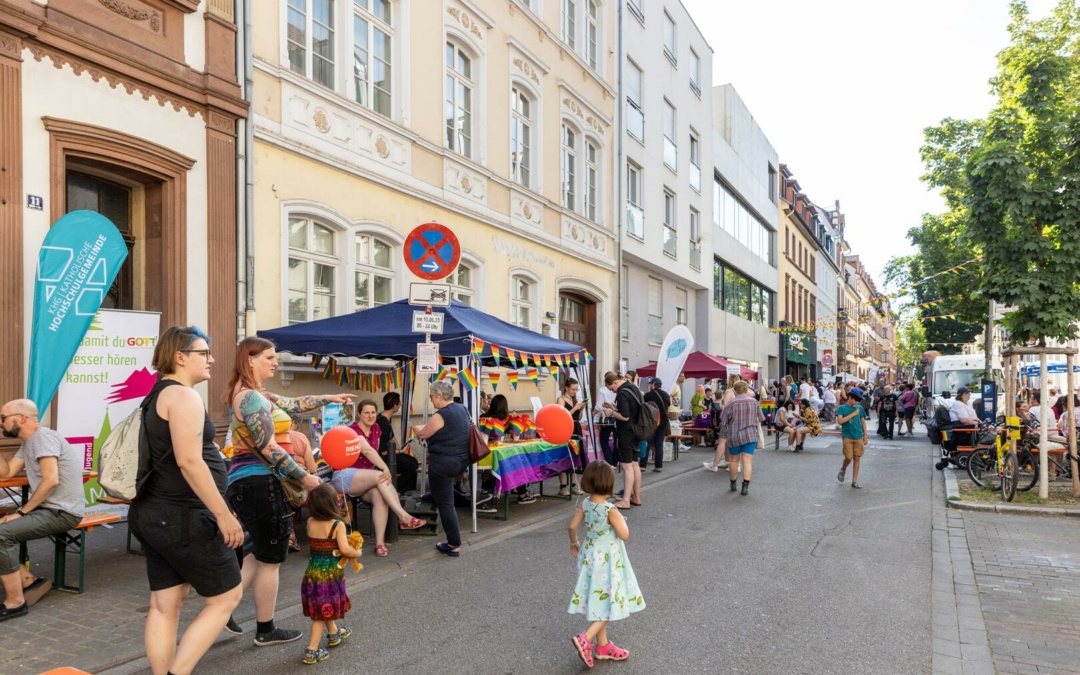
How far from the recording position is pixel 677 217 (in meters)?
26.3

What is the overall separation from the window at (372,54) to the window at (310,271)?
2.24 metres

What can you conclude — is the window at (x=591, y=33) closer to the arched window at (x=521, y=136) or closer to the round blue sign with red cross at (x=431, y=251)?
the arched window at (x=521, y=136)

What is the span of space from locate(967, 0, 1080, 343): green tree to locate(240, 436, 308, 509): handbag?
998 centimetres

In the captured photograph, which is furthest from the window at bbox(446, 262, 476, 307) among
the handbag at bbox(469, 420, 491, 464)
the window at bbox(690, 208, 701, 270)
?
the window at bbox(690, 208, 701, 270)

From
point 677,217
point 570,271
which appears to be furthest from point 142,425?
point 677,217

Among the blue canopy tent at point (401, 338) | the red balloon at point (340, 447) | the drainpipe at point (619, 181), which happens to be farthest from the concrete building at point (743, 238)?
the red balloon at point (340, 447)

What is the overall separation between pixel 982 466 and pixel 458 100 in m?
10.6

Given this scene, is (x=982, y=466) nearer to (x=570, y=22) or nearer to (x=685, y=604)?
(x=685, y=604)

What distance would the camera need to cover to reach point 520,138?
16.9m

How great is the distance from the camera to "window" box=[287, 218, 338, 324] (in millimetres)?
10914

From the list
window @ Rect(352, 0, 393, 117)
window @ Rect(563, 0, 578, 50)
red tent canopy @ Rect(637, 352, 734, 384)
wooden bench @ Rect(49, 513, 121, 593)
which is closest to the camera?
wooden bench @ Rect(49, 513, 121, 593)

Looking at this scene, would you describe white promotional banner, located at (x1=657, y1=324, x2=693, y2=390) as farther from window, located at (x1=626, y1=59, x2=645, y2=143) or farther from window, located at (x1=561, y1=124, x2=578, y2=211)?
window, located at (x1=626, y1=59, x2=645, y2=143)

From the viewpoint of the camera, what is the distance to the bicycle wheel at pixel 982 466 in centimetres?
1220

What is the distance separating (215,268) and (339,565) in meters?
5.71
